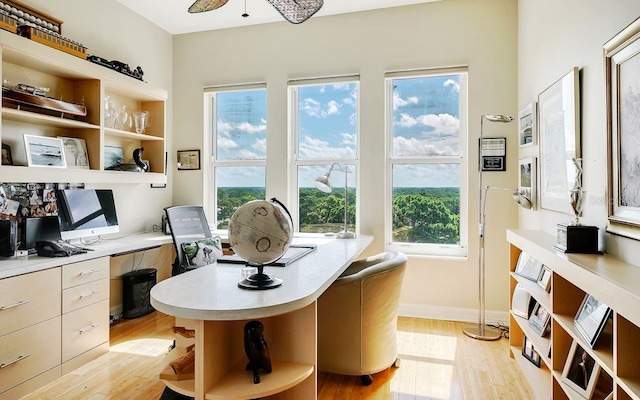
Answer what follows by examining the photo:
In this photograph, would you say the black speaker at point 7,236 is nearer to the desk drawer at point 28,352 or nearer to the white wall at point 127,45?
the desk drawer at point 28,352

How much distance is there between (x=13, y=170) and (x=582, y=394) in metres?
3.23

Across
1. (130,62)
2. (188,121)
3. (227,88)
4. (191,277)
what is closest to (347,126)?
(227,88)

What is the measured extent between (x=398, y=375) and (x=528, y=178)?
178cm

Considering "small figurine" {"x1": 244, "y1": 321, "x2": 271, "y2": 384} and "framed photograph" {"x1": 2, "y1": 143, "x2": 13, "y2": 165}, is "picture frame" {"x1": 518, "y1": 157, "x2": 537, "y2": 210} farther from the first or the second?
"framed photograph" {"x1": 2, "y1": 143, "x2": 13, "y2": 165}

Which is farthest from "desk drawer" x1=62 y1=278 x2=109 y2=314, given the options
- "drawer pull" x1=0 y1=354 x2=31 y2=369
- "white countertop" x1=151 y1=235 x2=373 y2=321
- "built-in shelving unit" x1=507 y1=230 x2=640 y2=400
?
"built-in shelving unit" x1=507 y1=230 x2=640 y2=400

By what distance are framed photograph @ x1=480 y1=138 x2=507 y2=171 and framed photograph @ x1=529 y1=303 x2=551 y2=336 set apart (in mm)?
1424

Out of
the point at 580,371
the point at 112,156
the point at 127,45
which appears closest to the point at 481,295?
the point at 580,371

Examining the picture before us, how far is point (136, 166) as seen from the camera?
3.38 m

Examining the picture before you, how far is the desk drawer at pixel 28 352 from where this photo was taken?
6.77 ft

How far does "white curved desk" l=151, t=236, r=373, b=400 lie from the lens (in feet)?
4.52

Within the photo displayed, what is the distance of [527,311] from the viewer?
240 centimetres

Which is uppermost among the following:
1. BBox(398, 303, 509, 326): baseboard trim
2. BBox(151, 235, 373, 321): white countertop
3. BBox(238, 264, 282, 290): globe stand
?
BBox(238, 264, 282, 290): globe stand

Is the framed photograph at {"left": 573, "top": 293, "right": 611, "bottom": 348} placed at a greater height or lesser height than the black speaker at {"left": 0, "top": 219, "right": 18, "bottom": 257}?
lesser

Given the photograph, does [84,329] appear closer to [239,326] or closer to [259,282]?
[239,326]
